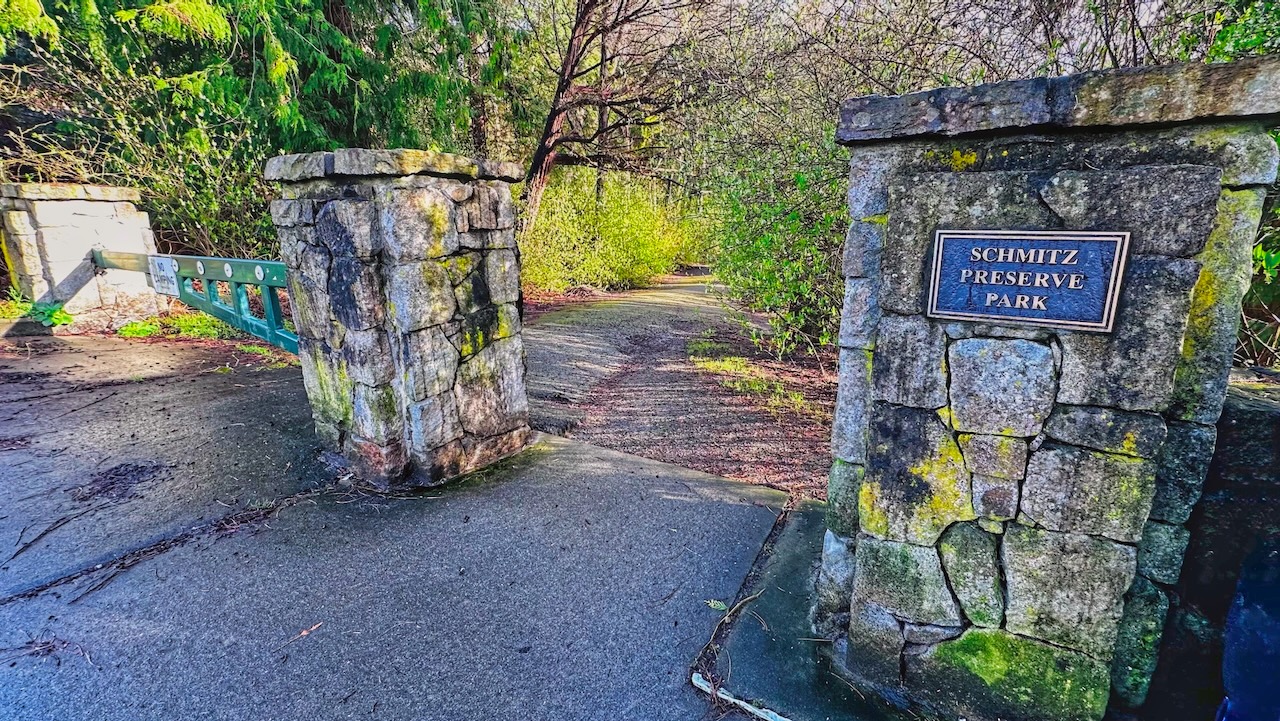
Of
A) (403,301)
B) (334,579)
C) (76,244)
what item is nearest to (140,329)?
(76,244)

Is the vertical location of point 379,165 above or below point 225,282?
above

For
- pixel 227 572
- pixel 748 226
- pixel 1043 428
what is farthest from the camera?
pixel 748 226

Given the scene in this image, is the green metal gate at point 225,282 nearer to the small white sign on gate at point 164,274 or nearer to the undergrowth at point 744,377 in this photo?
the small white sign on gate at point 164,274

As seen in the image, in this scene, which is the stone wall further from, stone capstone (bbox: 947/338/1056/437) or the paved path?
the paved path

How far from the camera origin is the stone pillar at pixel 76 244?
573 centimetres

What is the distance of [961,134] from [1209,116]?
0.50 m

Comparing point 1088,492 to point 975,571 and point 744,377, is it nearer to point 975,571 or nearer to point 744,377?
point 975,571

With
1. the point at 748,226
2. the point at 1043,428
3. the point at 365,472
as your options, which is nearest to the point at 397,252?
the point at 365,472

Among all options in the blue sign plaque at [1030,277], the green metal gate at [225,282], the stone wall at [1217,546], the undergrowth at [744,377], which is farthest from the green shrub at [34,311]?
the stone wall at [1217,546]

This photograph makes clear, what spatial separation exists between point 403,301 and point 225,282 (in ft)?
10.3

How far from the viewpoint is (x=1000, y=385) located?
1535 mm

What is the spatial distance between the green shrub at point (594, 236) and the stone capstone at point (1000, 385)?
806 centimetres

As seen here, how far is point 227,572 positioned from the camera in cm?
241

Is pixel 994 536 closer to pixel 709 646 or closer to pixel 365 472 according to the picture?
pixel 709 646
